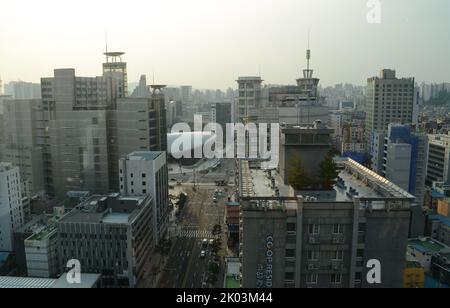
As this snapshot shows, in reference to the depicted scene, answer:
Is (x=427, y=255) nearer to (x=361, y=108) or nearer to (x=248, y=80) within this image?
(x=248, y=80)

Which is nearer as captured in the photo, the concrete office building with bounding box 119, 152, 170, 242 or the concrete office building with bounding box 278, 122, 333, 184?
the concrete office building with bounding box 278, 122, 333, 184

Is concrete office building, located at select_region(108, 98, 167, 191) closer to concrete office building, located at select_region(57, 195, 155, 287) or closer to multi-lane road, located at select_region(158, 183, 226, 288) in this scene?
multi-lane road, located at select_region(158, 183, 226, 288)

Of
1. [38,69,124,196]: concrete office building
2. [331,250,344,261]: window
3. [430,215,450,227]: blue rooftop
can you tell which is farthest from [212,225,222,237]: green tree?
[331,250,344,261]: window

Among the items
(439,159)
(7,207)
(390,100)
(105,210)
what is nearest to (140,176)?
(105,210)

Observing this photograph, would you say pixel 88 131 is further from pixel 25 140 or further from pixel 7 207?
pixel 7 207

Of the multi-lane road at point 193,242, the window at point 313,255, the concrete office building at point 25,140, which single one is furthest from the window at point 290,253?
the concrete office building at point 25,140

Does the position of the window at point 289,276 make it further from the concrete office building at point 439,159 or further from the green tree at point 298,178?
the concrete office building at point 439,159
